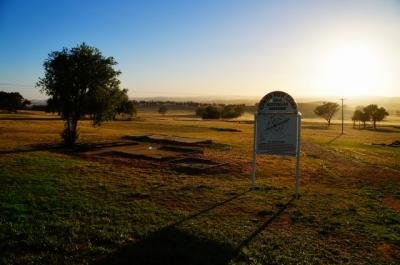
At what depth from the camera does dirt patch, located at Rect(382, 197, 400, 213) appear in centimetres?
1154

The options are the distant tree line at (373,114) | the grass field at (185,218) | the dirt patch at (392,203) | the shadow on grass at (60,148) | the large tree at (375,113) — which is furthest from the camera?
the distant tree line at (373,114)

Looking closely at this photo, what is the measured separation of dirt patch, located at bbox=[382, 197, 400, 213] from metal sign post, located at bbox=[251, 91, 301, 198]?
280cm

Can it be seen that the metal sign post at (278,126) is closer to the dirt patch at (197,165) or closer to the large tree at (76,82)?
the dirt patch at (197,165)

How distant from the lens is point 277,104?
13.1m

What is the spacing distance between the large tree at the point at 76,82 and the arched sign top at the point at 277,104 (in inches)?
558

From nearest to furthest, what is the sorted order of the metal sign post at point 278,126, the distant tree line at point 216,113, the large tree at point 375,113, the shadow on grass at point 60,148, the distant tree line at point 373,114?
the metal sign post at point 278,126
the shadow on grass at point 60,148
the large tree at point 375,113
the distant tree line at point 373,114
the distant tree line at point 216,113

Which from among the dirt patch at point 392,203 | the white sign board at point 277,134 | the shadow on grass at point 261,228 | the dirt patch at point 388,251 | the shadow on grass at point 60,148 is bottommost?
the dirt patch at point 392,203

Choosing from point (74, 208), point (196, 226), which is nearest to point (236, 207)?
point (196, 226)

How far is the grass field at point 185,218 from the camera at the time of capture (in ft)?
24.1

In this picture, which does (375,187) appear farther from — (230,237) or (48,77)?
(48,77)

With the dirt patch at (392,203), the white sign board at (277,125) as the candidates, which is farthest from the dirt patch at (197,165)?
the dirt patch at (392,203)

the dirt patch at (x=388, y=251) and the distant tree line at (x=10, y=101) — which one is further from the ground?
the distant tree line at (x=10, y=101)

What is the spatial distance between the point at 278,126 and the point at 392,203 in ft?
14.7

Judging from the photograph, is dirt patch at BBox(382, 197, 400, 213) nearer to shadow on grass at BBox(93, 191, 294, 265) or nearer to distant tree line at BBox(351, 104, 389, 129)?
shadow on grass at BBox(93, 191, 294, 265)
